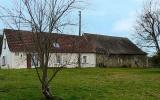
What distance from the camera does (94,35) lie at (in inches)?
3059

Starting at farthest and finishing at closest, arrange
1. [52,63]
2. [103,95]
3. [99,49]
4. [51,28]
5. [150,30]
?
1. [99,49]
2. [150,30]
3. [103,95]
4. [52,63]
5. [51,28]

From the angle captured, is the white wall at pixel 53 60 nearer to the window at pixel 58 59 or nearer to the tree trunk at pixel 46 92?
the window at pixel 58 59

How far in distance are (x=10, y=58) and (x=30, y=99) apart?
42147 millimetres

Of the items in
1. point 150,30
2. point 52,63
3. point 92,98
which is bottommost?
point 92,98

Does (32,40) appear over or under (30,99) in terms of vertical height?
over

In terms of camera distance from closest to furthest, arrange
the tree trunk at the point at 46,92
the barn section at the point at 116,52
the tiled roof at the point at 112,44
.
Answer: the tree trunk at the point at 46,92 → the barn section at the point at 116,52 → the tiled roof at the point at 112,44

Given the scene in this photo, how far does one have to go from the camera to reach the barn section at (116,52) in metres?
73.8

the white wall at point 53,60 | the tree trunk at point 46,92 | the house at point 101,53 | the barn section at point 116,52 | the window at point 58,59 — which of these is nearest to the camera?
the tree trunk at point 46,92

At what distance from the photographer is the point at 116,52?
76500mm

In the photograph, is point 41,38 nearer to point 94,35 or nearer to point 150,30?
point 150,30

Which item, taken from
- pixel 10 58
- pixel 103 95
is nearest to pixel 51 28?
pixel 103 95

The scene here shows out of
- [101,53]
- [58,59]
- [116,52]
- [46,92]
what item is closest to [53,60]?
[58,59]

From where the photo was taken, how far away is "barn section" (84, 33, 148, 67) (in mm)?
73750

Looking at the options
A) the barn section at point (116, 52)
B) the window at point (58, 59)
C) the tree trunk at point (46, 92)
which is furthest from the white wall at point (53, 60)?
the barn section at point (116, 52)
